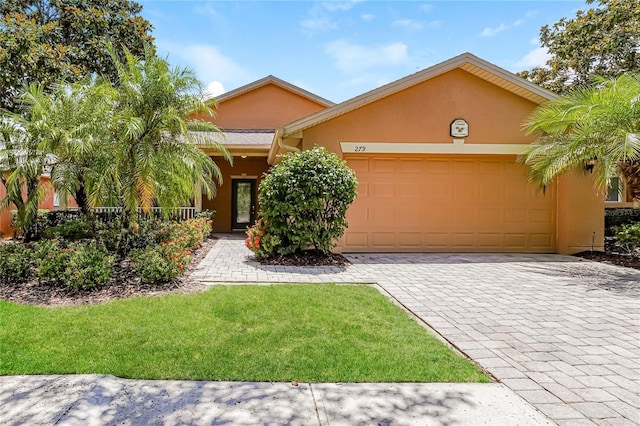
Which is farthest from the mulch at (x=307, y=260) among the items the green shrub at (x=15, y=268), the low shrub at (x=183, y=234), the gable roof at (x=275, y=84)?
the gable roof at (x=275, y=84)

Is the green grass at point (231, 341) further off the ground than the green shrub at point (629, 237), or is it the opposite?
the green shrub at point (629, 237)

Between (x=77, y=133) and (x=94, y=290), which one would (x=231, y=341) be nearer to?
(x=94, y=290)

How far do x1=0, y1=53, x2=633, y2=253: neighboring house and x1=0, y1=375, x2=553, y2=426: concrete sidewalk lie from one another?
7464 mm

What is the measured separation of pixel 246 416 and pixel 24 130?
8528mm

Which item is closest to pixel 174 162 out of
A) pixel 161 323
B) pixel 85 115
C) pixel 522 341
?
pixel 85 115

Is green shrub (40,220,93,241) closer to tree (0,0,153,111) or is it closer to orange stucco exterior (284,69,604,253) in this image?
orange stucco exterior (284,69,604,253)

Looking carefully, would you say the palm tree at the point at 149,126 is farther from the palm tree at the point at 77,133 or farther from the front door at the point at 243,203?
the front door at the point at 243,203

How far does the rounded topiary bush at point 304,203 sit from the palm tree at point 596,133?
497cm

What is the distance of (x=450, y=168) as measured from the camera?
1100cm

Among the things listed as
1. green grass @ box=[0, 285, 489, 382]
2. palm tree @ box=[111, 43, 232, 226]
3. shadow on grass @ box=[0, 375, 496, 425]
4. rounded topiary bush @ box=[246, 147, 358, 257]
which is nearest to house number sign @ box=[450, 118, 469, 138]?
rounded topiary bush @ box=[246, 147, 358, 257]

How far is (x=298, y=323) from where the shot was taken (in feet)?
15.6

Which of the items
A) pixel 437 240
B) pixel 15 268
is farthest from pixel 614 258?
pixel 15 268

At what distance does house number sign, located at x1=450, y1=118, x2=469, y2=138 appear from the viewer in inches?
413

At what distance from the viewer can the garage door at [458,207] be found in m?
10.8
